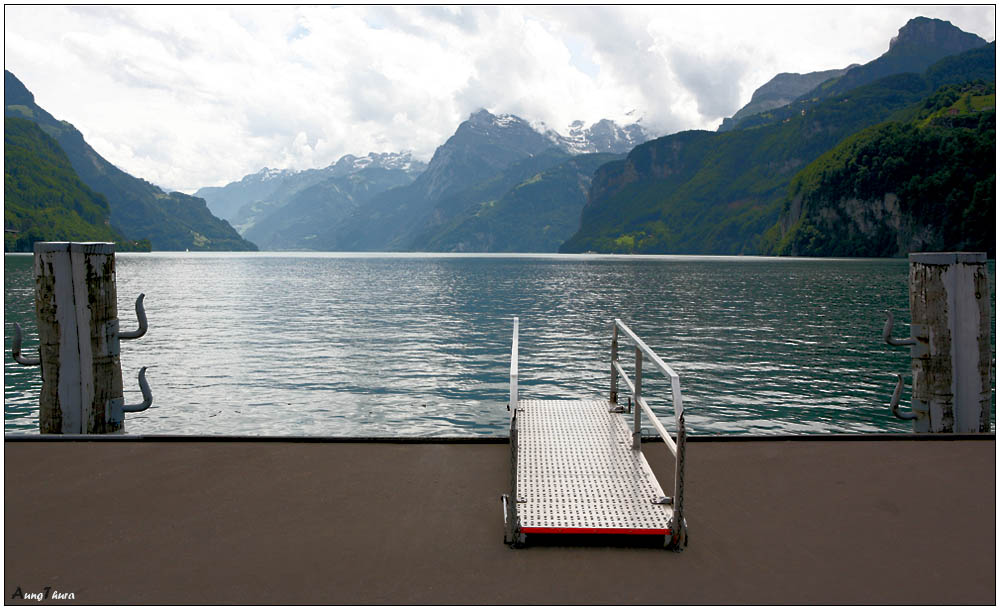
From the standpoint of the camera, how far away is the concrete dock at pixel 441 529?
13.5 feet

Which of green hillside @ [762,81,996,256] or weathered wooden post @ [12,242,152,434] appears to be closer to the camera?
weathered wooden post @ [12,242,152,434]

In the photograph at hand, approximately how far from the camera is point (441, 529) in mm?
4992

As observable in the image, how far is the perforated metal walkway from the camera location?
479cm

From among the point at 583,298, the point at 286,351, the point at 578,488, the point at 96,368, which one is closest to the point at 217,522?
the point at 578,488

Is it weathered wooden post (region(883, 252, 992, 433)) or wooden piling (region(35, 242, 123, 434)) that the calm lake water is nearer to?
weathered wooden post (region(883, 252, 992, 433))

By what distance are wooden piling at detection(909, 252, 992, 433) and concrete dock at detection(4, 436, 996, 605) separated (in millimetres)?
999

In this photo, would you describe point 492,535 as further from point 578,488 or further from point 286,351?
point 286,351

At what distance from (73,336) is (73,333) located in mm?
36

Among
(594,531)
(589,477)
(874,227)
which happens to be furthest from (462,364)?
(874,227)

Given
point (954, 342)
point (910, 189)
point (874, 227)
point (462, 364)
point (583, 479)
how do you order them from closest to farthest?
point (583, 479) → point (954, 342) → point (462, 364) → point (910, 189) → point (874, 227)

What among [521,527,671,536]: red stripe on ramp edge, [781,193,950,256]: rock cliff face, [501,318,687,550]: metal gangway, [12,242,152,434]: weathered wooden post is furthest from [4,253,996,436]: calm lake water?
[781,193,950,256]: rock cliff face

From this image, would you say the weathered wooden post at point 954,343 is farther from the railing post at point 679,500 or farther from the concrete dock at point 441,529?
the railing post at point 679,500

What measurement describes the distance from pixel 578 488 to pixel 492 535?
1.06 m

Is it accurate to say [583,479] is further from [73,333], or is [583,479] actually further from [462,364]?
[462,364]
